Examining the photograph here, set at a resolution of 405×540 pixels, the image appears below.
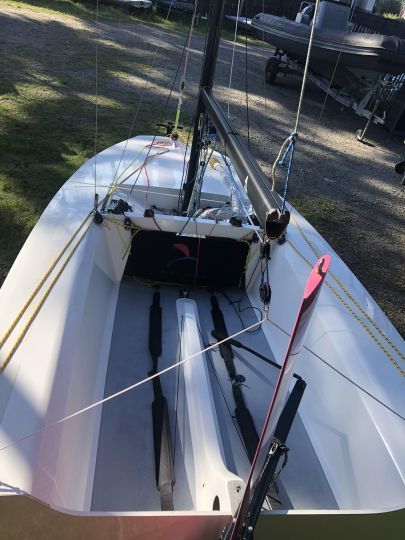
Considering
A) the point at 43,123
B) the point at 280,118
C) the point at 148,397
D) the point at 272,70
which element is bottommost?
the point at 148,397

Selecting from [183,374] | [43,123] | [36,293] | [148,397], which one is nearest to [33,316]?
[36,293]

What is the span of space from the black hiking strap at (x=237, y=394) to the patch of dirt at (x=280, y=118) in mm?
1588

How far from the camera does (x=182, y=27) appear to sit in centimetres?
1277

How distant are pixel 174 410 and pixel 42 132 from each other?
13.0 feet

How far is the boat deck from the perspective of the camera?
1587mm

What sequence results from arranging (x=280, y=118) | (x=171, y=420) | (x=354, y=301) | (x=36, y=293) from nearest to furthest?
(x=36, y=293), (x=171, y=420), (x=354, y=301), (x=280, y=118)

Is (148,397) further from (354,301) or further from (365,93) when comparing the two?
(365,93)

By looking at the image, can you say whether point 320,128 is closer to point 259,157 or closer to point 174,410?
point 259,157

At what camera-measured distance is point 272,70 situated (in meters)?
9.05

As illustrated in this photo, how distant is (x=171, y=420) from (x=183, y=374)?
0.78 ft

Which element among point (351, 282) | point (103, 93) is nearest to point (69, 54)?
point (103, 93)

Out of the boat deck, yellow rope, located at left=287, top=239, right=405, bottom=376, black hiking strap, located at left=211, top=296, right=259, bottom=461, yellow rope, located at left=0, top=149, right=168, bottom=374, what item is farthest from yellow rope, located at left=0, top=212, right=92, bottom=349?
yellow rope, located at left=287, top=239, right=405, bottom=376

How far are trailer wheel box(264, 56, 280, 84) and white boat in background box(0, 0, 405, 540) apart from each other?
23.9ft

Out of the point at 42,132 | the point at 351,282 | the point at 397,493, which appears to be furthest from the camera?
the point at 42,132
